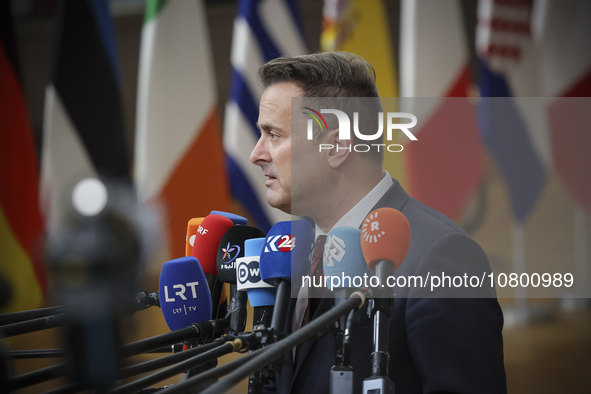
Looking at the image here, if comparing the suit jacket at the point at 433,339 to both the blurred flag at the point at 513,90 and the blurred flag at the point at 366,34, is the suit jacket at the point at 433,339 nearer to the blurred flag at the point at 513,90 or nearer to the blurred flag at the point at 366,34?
the blurred flag at the point at 366,34

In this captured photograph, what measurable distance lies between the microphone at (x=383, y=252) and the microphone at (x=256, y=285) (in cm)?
22

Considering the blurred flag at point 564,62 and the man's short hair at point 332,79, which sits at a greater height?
the blurred flag at point 564,62

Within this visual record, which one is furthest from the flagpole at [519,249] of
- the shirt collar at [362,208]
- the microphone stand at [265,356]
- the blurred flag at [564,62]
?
the microphone stand at [265,356]

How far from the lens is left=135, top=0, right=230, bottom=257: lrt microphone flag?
12.8 ft

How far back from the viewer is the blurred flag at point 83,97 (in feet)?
12.5

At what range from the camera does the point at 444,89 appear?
3.81 meters

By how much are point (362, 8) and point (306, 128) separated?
2.93 metres

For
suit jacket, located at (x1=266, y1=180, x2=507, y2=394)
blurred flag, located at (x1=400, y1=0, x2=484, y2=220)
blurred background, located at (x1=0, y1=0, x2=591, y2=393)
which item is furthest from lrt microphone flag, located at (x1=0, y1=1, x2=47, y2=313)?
suit jacket, located at (x1=266, y1=180, x2=507, y2=394)

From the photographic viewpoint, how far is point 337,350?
0.87 meters

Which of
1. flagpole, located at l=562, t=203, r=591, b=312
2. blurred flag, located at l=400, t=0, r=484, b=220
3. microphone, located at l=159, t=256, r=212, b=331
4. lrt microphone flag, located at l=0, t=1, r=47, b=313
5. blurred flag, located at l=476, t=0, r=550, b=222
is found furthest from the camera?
blurred flag, located at l=476, t=0, r=550, b=222

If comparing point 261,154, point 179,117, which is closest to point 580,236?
point 179,117

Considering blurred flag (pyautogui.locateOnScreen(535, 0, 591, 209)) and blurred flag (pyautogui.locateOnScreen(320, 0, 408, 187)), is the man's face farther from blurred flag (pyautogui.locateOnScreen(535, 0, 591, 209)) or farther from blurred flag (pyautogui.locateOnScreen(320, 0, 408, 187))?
blurred flag (pyautogui.locateOnScreen(535, 0, 591, 209))

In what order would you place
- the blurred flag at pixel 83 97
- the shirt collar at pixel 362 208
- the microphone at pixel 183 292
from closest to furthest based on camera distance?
1. the microphone at pixel 183 292
2. the shirt collar at pixel 362 208
3. the blurred flag at pixel 83 97

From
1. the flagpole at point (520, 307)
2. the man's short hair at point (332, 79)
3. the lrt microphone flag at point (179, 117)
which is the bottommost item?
the flagpole at point (520, 307)
